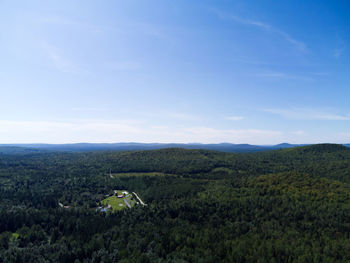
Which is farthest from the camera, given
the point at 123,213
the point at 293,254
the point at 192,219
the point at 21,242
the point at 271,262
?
the point at 123,213

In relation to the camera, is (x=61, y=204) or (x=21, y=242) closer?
(x=21, y=242)

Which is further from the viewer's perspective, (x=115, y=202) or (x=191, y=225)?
(x=115, y=202)

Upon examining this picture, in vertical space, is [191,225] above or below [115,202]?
above

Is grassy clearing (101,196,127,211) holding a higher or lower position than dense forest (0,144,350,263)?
lower

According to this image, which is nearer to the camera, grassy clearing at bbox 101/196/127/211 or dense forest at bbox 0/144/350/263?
dense forest at bbox 0/144/350/263

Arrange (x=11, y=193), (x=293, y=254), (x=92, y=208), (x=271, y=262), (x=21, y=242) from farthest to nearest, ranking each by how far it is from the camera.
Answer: (x=11, y=193) → (x=92, y=208) → (x=21, y=242) → (x=293, y=254) → (x=271, y=262)

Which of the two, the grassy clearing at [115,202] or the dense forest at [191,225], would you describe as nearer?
the dense forest at [191,225]

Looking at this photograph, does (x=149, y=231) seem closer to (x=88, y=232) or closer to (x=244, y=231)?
(x=88, y=232)

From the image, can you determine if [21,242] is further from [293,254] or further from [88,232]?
[293,254]

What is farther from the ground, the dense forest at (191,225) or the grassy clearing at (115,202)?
the dense forest at (191,225)

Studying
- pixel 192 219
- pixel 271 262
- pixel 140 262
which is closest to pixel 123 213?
pixel 192 219

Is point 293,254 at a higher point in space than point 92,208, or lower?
higher
